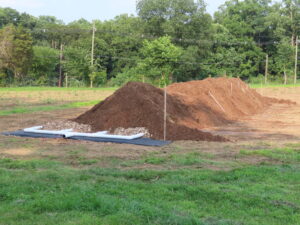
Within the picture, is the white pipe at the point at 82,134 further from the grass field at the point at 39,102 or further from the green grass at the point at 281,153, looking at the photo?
the grass field at the point at 39,102

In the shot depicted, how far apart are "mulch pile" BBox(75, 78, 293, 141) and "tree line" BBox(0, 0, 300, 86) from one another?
25.8 metres

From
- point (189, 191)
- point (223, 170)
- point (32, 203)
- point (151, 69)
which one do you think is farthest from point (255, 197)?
point (151, 69)

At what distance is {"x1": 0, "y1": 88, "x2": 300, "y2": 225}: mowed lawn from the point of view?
4.67 meters

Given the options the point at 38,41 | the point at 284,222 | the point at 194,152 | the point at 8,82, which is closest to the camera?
the point at 284,222

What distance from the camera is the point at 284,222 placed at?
15.0ft

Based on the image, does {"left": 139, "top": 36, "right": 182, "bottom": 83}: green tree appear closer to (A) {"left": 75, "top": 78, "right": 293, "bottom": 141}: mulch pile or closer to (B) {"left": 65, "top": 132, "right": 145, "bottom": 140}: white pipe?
(A) {"left": 75, "top": 78, "right": 293, "bottom": 141}: mulch pile

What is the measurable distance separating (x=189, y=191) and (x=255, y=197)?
3.11 feet

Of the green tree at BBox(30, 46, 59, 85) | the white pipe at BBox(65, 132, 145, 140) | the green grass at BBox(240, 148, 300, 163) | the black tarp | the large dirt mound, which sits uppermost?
the green tree at BBox(30, 46, 59, 85)

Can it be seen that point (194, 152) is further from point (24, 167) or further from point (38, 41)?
point (38, 41)

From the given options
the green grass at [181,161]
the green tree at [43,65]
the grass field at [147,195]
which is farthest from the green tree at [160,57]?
the grass field at [147,195]

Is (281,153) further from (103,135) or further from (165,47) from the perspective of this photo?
(165,47)

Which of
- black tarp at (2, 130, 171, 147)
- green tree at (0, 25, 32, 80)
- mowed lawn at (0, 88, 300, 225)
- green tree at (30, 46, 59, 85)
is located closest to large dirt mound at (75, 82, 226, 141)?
black tarp at (2, 130, 171, 147)

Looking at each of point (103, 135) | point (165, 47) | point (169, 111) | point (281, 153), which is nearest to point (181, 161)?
point (281, 153)

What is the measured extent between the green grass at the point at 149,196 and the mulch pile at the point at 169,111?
193 inches
